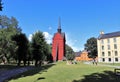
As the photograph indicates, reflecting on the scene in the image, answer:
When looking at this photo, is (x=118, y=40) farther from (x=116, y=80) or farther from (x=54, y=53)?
(x=116, y=80)

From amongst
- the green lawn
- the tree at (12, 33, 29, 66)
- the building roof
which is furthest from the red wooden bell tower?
the green lawn

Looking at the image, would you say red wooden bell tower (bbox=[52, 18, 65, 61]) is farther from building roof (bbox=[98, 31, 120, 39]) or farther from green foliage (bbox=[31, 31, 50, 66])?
green foliage (bbox=[31, 31, 50, 66])

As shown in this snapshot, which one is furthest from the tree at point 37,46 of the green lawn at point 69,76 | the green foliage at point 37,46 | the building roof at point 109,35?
the building roof at point 109,35

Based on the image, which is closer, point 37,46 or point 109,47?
point 37,46

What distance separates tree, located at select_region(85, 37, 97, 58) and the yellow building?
50.7ft

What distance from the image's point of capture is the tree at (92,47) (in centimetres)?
13612

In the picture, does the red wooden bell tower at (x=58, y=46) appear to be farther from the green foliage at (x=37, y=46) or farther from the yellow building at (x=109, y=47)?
the green foliage at (x=37, y=46)

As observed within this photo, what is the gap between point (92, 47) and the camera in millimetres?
137625

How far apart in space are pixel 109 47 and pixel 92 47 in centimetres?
2233

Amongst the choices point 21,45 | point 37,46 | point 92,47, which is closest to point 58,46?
point 92,47

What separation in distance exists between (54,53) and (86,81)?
334ft

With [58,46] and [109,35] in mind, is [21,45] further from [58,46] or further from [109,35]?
[109,35]

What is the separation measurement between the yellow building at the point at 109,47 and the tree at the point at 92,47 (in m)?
15.5

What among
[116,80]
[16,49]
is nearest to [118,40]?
[16,49]
